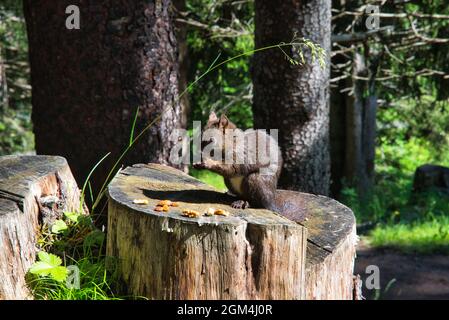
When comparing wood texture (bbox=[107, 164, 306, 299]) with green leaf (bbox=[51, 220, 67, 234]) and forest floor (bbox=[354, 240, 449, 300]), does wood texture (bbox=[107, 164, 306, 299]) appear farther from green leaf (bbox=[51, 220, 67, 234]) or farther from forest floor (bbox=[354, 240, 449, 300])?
forest floor (bbox=[354, 240, 449, 300])

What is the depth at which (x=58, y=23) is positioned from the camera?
4539mm

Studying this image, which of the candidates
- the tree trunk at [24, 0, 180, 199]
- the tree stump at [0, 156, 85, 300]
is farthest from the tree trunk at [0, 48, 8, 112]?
the tree stump at [0, 156, 85, 300]

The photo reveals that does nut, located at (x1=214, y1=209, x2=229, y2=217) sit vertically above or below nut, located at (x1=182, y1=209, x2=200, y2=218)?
below

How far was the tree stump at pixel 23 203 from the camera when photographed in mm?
3234

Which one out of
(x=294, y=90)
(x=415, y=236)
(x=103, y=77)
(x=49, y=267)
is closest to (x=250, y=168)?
(x=49, y=267)

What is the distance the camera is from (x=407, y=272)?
→ 7266 mm

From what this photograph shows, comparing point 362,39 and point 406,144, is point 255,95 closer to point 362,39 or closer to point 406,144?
point 362,39

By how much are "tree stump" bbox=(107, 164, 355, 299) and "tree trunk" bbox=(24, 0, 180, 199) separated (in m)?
1.27

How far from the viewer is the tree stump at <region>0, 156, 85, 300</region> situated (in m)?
3.23

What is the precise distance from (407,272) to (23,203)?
5160 millimetres

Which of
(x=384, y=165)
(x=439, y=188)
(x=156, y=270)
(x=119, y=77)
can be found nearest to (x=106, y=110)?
(x=119, y=77)

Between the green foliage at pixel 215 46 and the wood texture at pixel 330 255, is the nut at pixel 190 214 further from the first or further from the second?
Result: the green foliage at pixel 215 46

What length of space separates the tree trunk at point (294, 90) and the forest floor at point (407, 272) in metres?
1.62

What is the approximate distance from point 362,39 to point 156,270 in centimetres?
582
